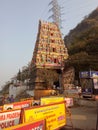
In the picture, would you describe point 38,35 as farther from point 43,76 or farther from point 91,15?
point 91,15

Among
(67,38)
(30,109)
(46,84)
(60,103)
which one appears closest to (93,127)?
(60,103)

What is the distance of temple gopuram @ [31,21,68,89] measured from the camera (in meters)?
53.6

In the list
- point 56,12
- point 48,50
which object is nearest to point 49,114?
point 48,50

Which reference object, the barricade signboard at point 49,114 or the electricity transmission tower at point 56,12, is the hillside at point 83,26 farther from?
the barricade signboard at point 49,114

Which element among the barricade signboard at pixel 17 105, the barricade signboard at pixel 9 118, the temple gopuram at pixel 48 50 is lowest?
the barricade signboard at pixel 9 118

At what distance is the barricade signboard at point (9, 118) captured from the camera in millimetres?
11250

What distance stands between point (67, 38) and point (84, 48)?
52412 millimetres

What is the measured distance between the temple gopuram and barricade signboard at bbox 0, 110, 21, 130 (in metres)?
39.3

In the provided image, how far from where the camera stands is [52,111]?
12.8 m

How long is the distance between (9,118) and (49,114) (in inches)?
80.9

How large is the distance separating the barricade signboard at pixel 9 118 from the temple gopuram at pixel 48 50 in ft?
129

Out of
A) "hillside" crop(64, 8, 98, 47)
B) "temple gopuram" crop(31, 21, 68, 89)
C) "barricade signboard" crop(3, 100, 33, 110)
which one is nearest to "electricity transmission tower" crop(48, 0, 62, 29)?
"temple gopuram" crop(31, 21, 68, 89)

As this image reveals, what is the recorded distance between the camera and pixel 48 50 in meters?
55.8

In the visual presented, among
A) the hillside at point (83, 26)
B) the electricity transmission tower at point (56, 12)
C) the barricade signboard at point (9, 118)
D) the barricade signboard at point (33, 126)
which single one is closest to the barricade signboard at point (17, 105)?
the barricade signboard at point (9, 118)
